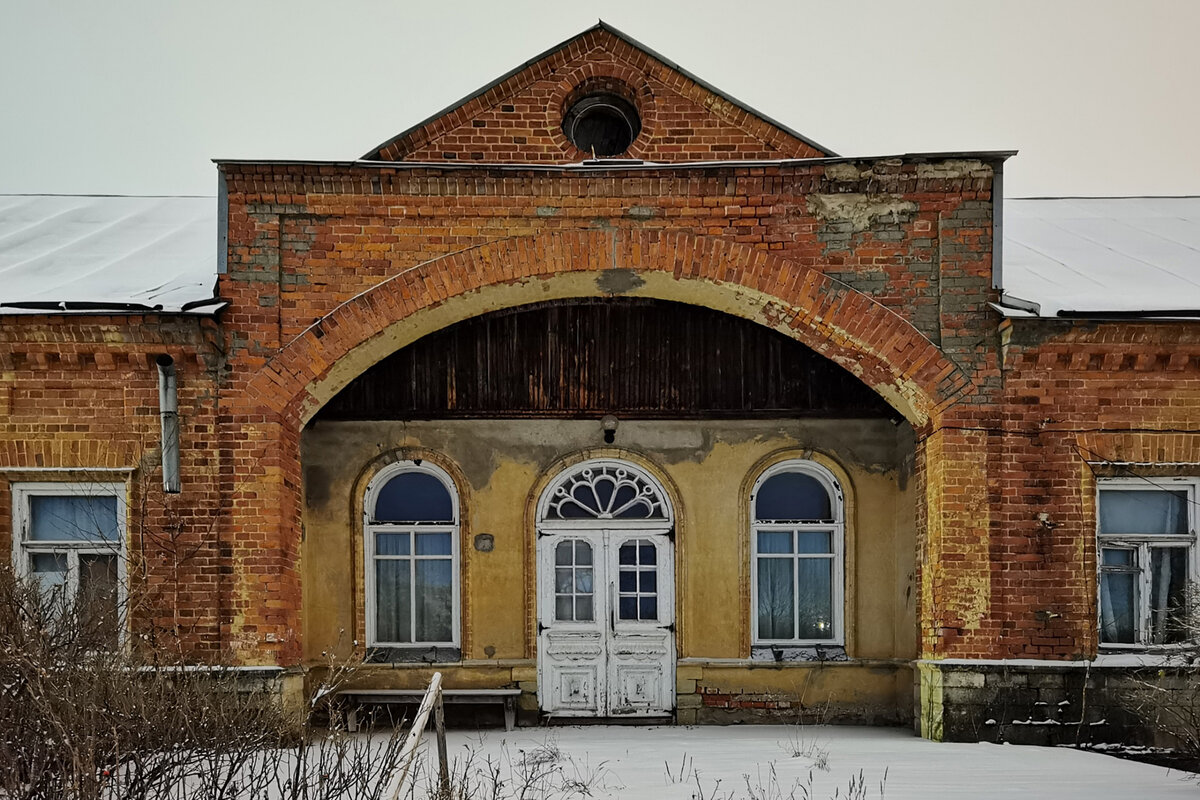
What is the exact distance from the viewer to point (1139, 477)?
9969 mm

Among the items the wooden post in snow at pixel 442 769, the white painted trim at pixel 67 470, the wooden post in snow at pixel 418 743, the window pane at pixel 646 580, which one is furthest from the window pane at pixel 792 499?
the white painted trim at pixel 67 470

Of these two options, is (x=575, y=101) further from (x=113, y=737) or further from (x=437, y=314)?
(x=113, y=737)

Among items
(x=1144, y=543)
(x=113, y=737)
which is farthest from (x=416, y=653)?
(x=1144, y=543)

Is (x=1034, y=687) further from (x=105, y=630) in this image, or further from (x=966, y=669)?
(x=105, y=630)

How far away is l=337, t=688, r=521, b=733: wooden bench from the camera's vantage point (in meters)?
11.0

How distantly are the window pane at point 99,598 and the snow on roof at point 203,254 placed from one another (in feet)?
7.27

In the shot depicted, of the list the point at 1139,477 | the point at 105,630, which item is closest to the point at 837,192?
the point at 1139,477

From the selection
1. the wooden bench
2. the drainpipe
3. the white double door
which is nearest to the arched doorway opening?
the white double door

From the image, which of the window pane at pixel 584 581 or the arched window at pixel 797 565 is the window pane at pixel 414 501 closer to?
the window pane at pixel 584 581

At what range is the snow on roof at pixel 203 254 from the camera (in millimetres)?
10023

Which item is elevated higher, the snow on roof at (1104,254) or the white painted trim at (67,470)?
the snow on roof at (1104,254)

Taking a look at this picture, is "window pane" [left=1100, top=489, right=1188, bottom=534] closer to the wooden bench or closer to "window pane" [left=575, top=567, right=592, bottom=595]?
"window pane" [left=575, top=567, right=592, bottom=595]

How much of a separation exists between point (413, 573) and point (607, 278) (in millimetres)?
3700

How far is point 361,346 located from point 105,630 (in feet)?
10.8
